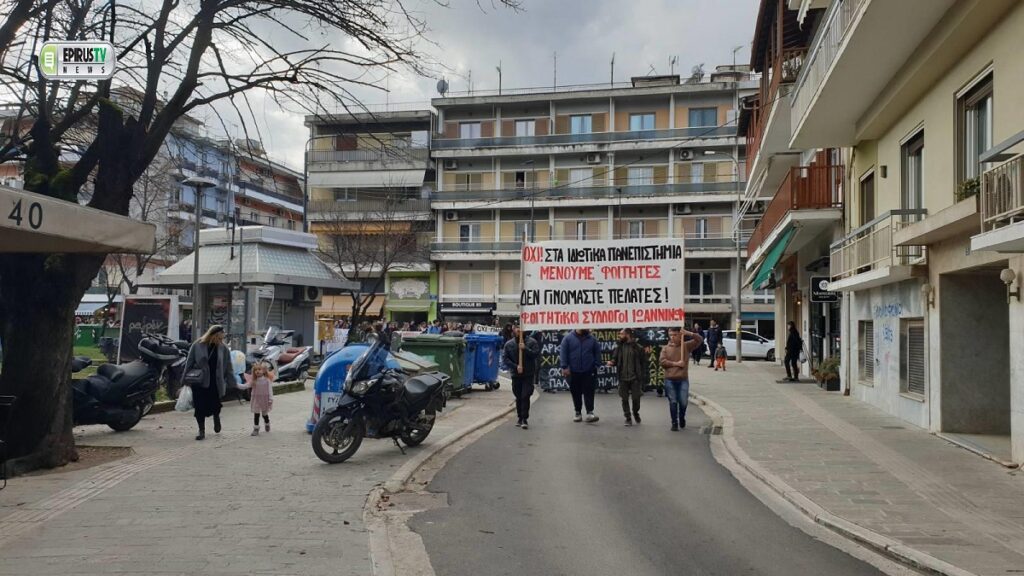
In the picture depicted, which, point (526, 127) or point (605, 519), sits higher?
point (526, 127)

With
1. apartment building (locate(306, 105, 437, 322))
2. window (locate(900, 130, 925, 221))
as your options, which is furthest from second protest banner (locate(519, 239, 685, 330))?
apartment building (locate(306, 105, 437, 322))

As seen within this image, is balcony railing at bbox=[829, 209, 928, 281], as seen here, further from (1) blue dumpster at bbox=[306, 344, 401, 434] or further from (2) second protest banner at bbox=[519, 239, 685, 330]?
(1) blue dumpster at bbox=[306, 344, 401, 434]

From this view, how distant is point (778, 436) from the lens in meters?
12.6

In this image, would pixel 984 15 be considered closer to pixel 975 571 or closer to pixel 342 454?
pixel 975 571

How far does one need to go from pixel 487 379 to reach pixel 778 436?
9449mm

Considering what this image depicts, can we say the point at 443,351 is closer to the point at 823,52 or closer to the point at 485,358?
the point at 485,358

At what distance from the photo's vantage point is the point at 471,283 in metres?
57.7

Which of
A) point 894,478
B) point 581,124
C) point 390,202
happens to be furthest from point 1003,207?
point 581,124

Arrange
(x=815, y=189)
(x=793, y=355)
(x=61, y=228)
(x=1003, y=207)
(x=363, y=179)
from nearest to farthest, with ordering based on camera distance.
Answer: (x=61, y=228)
(x=1003, y=207)
(x=815, y=189)
(x=793, y=355)
(x=363, y=179)

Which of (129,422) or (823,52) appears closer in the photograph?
(129,422)

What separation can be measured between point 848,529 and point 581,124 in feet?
168

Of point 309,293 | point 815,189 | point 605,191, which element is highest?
point 605,191

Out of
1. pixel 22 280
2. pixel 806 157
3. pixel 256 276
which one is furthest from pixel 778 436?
pixel 256 276

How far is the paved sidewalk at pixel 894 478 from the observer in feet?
21.8
